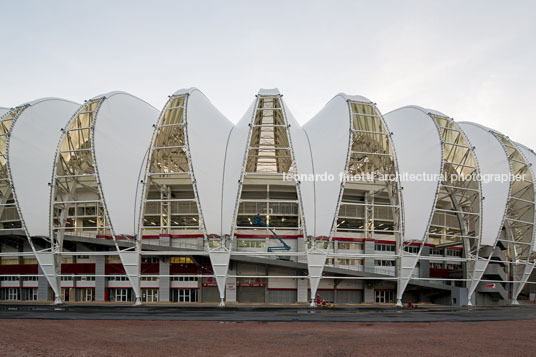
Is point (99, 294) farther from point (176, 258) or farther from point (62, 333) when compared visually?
point (62, 333)

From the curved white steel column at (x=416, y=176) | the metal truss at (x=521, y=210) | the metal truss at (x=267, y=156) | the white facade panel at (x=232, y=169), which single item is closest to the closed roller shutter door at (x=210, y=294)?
the metal truss at (x=267, y=156)

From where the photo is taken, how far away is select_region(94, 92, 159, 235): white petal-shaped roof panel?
1693 inches

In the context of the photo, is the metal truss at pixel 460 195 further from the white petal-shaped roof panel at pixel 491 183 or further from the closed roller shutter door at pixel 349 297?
the closed roller shutter door at pixel 349 297

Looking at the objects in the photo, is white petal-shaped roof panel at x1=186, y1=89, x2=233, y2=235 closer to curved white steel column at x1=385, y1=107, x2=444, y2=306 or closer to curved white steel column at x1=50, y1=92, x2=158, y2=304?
curved white steel column at x1=50, y1=92, x2=158, y2=304

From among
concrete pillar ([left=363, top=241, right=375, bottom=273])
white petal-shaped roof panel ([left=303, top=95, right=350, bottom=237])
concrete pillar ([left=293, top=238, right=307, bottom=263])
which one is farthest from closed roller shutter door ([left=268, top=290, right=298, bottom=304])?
white petal-shaped roof panel ([left=303, top=95, right=350, bottom=237])

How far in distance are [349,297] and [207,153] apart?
23310mm

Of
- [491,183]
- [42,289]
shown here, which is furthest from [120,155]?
[491,183]

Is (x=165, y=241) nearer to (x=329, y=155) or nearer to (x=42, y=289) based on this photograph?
(x=42, y=289)

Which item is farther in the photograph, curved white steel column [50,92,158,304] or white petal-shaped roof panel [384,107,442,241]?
white petal-shaped roof panel [384,107,442,241]

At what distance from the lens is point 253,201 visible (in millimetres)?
42719

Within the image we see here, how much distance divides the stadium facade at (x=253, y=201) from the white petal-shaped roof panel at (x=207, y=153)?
5.7 inches

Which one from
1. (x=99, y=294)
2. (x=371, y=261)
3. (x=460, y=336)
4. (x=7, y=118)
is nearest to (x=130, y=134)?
(x=7, y=118)

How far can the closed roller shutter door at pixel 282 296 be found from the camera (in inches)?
1949

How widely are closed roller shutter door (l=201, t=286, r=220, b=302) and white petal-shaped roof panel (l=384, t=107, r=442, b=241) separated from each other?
71.1ft
